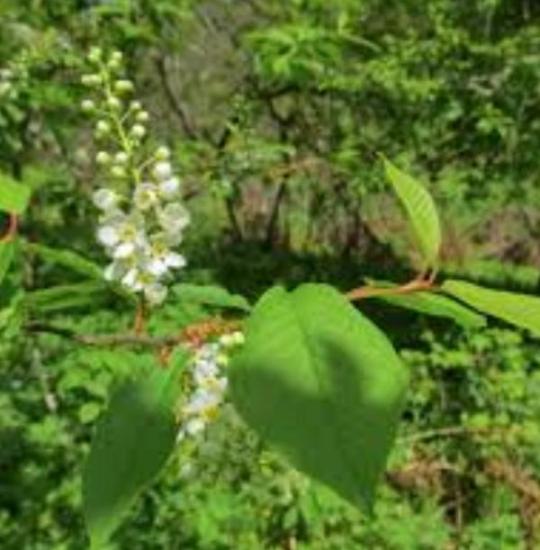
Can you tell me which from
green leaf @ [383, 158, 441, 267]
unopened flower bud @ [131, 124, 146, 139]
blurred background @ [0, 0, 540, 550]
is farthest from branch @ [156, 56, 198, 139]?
green leaf @ [383, 158, 441, 267]

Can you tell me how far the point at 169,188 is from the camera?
134cm

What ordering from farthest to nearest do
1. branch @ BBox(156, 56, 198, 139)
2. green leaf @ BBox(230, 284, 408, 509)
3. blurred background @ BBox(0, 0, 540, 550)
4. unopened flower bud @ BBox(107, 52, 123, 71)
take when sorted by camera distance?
branch @ BBox(156, 56, 198, 139)
blurred background @ BBox(0, 0, 540, 550)
unopened flower bud @ BBox(107, 52, 123, 71)
green leaf @ BBox(230, 284, 408, 509)

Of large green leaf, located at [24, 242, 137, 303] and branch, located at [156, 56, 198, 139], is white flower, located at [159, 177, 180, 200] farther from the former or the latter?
branch, located at [156, 56, 198, 139]

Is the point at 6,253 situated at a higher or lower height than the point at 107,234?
higher

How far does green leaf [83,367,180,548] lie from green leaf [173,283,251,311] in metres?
0.29

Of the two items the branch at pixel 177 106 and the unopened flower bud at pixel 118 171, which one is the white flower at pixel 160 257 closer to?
the unopened flower bud at pixel 118 171

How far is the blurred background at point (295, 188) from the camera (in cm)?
479

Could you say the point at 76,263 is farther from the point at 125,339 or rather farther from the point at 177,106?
the point at 177,106

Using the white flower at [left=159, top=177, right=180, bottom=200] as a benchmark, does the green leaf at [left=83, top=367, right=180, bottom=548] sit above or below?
above

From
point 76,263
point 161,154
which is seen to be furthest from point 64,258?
point 161,154

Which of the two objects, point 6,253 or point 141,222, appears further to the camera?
point 141,222

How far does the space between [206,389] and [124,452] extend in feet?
1.22

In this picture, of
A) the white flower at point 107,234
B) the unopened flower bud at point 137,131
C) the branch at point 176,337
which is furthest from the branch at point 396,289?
the unopened flower bud at point 137,131

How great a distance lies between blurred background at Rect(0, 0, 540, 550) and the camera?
4793mm
